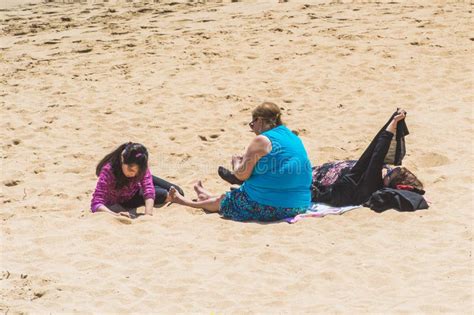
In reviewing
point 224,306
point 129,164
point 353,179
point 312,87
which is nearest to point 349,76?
point 312,87

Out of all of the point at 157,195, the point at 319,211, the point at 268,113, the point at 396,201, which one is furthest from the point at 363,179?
the point at 157,195

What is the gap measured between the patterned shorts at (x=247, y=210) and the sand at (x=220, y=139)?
146 mm

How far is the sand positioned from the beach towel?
9 centimetres

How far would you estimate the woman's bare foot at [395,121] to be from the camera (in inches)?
279

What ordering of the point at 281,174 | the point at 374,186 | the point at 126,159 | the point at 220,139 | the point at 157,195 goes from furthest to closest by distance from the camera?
1. the point at 220,139
2. the point at 157,195
3. the point at 374,186
4. the point at 126,159
5. the point at 281,174

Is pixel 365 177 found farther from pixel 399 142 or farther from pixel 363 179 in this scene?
pixel 399 142

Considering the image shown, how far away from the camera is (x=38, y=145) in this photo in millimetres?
9211

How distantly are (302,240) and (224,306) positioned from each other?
1.44 m

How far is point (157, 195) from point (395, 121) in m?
2.12

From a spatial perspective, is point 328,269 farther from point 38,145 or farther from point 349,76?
point 349,76

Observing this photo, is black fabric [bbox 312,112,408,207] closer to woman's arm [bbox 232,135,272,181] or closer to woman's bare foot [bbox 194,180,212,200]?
woman's arm [bbox 232,135,272,181]

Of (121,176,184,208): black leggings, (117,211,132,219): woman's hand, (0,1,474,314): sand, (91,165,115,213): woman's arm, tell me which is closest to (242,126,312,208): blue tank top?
(0,1,474,314): sand

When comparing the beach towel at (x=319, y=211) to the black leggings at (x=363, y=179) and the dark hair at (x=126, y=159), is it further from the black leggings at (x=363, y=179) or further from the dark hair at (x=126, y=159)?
the dark hair at (x=126, y=159)

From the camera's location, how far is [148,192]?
7266 mm
